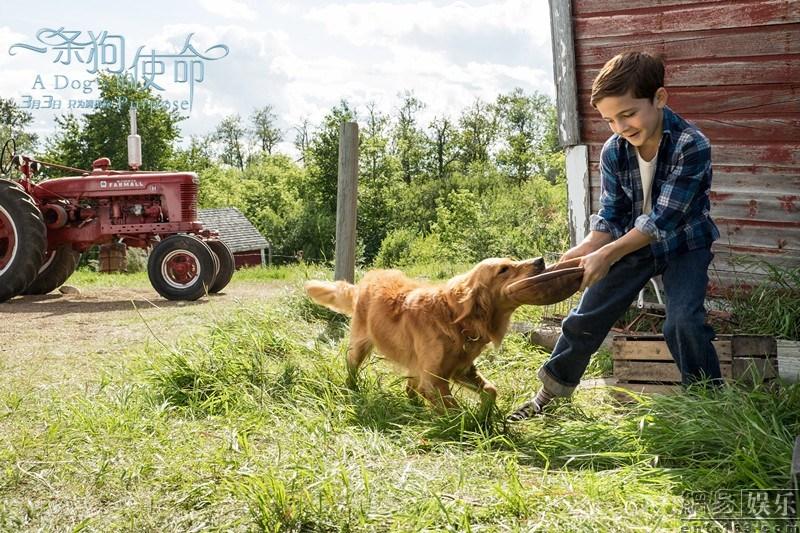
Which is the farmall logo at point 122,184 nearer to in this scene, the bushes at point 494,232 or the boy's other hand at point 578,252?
the bushes at point 494,232

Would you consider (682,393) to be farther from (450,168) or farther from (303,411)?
(450,168)

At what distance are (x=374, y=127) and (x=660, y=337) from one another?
82.7 feet

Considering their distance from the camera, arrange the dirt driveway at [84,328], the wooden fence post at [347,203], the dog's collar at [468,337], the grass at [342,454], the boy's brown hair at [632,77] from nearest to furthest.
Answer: the grass at [342,454] → the boy's brown hair at [632,77] → the dog's collar at [468,337] → the dirt driveway at [84,328] → the wooden fence post at [347,203]

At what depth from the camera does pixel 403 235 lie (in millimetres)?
19328

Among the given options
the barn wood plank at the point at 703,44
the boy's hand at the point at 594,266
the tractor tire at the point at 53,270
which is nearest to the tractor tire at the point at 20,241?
the tractor tire at the point at 53,270

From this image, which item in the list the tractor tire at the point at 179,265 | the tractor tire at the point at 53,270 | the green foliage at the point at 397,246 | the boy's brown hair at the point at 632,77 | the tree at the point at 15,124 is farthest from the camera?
the tree at the point at 15,124

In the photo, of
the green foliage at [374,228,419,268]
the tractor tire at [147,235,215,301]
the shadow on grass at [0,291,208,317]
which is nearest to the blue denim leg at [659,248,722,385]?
the shadow on grass at [0,291,208,317]

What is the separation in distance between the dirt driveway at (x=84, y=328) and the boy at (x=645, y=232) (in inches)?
96.6

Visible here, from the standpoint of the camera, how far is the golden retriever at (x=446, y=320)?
3293 millimetres

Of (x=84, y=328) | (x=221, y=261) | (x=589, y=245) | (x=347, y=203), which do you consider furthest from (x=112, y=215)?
(x=589, y=245)

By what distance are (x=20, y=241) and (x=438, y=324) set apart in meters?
6.29

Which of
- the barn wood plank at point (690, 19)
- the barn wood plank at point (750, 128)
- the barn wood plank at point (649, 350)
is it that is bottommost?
the barn wood plank at point (649, 350)

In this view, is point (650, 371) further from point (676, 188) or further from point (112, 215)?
point (112, 215)

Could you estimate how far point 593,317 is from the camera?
3.39 meters
